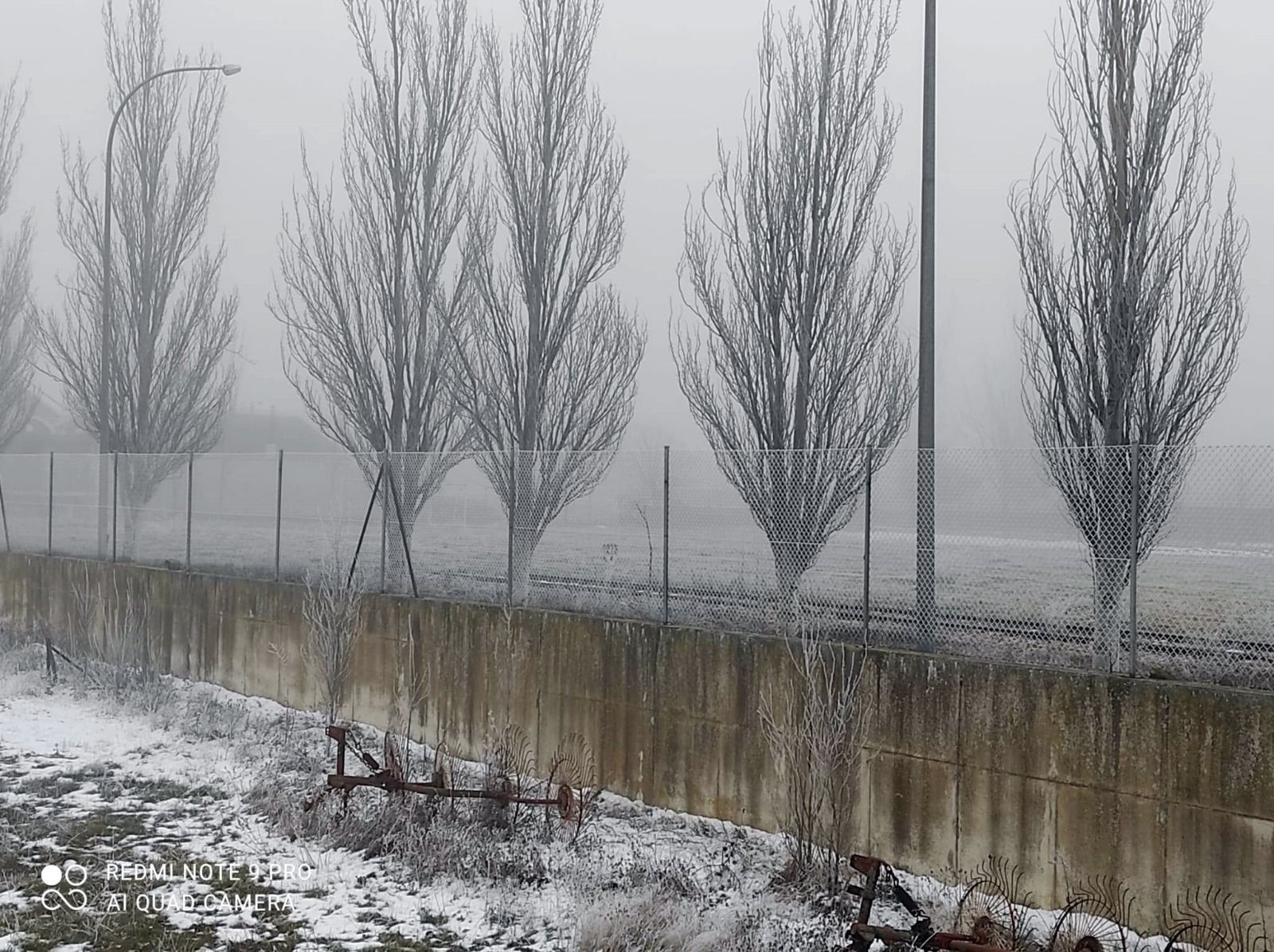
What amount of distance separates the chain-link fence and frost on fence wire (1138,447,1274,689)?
15 millimetres

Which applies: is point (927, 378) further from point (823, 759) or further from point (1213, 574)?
point (823, 759)

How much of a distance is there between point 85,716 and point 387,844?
20.9 ft

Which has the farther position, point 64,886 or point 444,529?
point 444,529

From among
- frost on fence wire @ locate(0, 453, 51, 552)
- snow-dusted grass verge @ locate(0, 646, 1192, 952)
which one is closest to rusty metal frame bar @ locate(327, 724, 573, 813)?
snow-dusted grass verge @ locate(0, 646, 1192, 952)

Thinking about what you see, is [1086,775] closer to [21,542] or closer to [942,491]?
[942,491]

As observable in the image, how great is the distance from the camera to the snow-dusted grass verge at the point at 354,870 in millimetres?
6543

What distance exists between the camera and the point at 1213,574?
7.85 metres

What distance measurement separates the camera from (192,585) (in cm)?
1475

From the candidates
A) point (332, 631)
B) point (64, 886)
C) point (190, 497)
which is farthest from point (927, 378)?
point (190, 497)

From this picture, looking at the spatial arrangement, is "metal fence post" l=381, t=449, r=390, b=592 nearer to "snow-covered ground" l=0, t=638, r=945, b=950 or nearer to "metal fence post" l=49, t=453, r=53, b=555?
"snow-covered ground" l=0, t=638, r=945, b=950

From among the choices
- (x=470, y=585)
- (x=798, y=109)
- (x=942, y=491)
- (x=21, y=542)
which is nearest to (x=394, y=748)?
(x=470, y=585)

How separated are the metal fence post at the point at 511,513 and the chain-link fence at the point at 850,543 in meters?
0.05

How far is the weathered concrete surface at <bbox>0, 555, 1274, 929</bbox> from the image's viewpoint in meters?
6.35

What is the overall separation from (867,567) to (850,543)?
3.90ft
